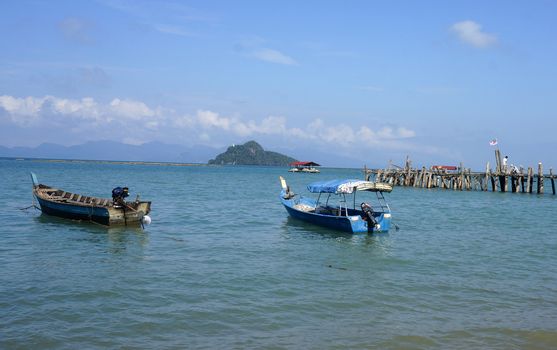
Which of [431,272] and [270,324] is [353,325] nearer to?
[270,324]

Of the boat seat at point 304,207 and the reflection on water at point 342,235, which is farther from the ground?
the boat seat at point 304,207

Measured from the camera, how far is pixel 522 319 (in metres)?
11.1

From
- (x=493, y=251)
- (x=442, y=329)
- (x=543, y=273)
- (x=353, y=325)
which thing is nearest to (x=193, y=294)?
(x=353, y=325)

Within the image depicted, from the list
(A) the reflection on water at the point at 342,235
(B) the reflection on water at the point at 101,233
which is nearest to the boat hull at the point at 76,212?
(B) the reflection on water at the point at 101,233

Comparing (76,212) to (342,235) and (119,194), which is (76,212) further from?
(342,235)

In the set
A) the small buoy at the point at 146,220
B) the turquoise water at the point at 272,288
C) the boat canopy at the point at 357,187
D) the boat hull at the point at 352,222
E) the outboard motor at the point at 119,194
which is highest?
the boat canopy at the point at 357,187

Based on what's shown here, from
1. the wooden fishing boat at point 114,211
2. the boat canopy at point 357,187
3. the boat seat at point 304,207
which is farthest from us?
the boat seat at point 304,207

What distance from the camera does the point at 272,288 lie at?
13188mm

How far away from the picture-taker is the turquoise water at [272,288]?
32.2ft

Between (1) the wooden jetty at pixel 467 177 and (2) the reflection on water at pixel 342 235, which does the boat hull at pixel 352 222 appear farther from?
(1) the wooden jetty at pixel 467 177

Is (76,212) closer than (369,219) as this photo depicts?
No

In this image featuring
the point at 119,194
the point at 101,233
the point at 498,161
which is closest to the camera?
the point at 101,233

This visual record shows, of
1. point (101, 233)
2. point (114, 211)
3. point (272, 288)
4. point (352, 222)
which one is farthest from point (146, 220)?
point (272, 288)

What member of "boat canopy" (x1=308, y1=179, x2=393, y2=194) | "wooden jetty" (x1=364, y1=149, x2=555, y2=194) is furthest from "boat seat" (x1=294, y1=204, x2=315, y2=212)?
"wooden jetty" (x1=364, y1=149, x2=555, y2=194)
